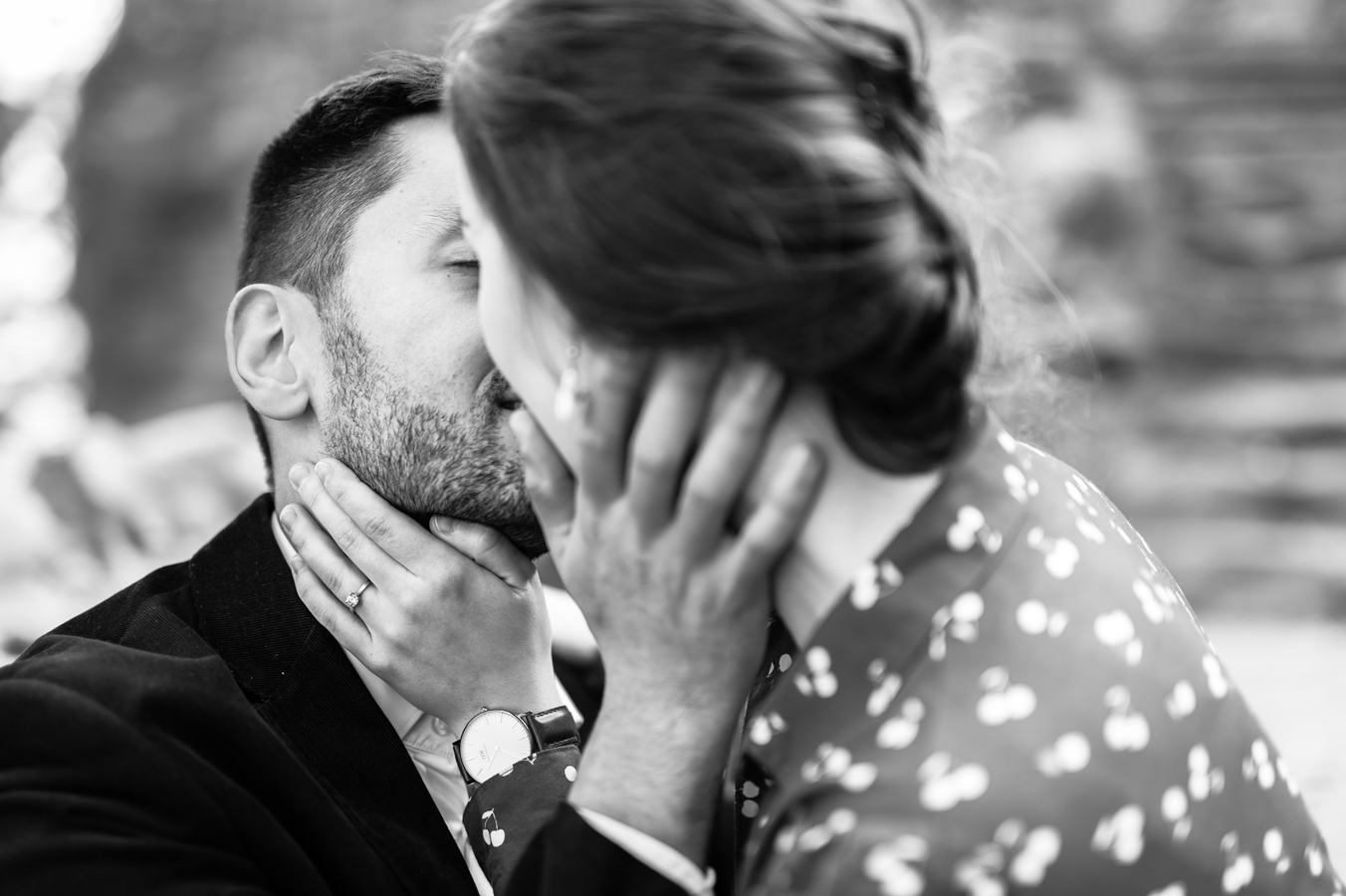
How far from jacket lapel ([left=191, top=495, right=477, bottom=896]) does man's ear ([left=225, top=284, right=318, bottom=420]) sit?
330mm

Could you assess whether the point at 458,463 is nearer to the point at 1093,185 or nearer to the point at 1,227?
the point at 1093,185

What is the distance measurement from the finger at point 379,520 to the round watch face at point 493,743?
31 cm

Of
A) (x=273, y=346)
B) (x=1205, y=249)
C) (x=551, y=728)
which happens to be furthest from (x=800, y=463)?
(x=1205, y=249)

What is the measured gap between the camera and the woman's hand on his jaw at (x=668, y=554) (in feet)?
4.80

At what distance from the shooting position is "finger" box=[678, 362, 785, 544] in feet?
4.72

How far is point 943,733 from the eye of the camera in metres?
1.39

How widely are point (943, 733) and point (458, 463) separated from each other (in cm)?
117

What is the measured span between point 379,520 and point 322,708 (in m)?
0.34

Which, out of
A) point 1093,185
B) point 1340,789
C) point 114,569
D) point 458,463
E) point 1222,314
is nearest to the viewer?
point 458,463

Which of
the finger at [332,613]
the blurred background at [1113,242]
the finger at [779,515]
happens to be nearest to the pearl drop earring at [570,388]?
the finger at [779,515]

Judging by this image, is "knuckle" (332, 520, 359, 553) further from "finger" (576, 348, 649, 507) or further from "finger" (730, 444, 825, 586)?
"finger" (730, 444, 825, 586)

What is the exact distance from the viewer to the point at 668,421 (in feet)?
4.81

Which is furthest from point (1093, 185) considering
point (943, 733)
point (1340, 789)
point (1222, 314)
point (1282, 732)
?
point (943, 733)

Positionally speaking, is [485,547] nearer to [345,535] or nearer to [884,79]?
[345,535]
